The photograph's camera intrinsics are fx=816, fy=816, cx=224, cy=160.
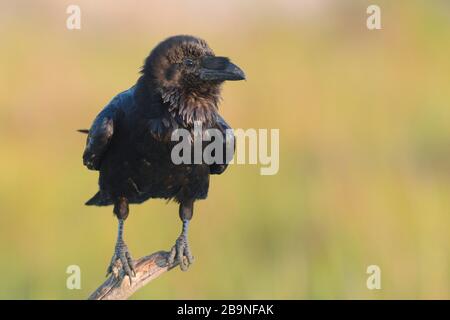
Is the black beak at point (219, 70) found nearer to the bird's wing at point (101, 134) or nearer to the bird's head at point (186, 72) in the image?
the bird's head at point (186, 72)

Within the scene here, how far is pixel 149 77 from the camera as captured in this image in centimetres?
542

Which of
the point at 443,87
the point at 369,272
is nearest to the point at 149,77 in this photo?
the point at 369,272

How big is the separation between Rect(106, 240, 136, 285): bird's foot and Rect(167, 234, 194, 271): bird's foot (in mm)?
312

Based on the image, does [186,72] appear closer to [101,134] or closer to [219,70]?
[219,70]

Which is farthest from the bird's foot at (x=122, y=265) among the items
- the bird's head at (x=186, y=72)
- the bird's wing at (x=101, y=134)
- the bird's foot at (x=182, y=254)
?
the bird's head at (x=186, y=72)

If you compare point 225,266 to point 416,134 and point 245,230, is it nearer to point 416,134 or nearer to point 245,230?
point 245,230

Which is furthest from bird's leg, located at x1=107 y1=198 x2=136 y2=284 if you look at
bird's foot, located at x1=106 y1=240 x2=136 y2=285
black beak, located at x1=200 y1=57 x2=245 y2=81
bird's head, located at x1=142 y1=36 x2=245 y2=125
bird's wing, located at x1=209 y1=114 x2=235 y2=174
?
black beak, located at x1=200 y1=57 x2=245 y2=81

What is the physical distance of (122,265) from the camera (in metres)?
5.54

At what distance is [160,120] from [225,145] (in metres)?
0.63

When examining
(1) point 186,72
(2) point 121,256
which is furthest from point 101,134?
(2) point 121,256

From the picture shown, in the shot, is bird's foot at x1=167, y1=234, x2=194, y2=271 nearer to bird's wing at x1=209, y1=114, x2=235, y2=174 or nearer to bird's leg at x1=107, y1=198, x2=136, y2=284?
bird's leg at x1=107, y1=198, x2=136, y2=284

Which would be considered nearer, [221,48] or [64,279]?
[64,279]

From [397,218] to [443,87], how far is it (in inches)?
87.2

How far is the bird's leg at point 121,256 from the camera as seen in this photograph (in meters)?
5.51
